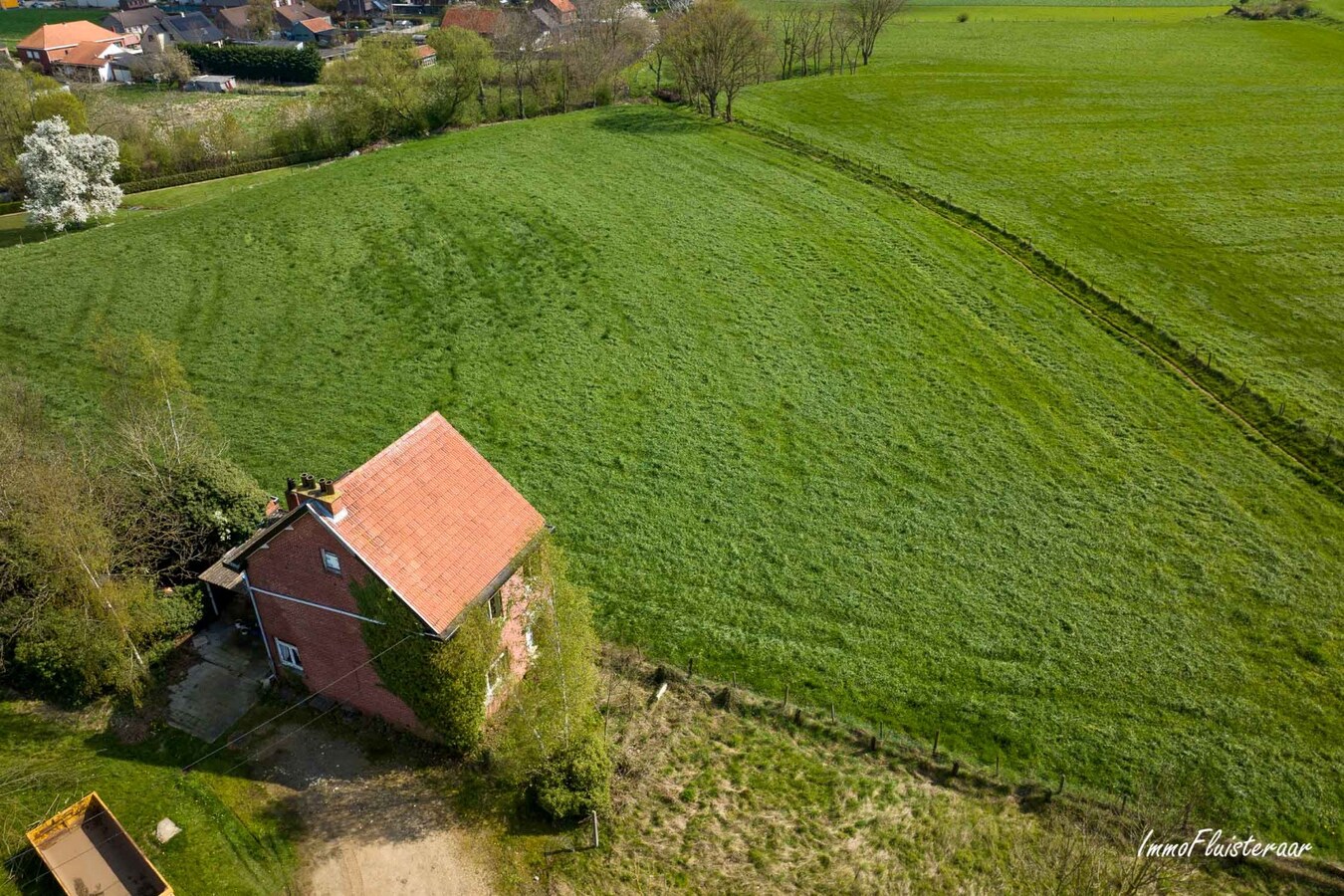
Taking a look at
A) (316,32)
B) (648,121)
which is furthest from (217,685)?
(316,32)

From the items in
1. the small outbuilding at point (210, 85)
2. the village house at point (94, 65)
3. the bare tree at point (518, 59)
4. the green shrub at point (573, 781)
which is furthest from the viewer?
the village house at point (94, 65)

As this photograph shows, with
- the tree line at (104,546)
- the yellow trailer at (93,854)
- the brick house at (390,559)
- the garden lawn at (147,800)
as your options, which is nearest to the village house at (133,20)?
the tree line at (104,546)

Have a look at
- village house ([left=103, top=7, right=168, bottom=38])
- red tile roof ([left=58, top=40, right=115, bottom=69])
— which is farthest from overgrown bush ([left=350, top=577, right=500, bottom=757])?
village house ([left=103, top=7, right=168, bottom=38])

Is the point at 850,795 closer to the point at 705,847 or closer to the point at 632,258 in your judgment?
the point at 705,847

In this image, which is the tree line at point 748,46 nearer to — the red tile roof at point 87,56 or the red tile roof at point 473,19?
the red tile roof at point 473,19

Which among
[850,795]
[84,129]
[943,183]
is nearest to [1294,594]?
[850,795]

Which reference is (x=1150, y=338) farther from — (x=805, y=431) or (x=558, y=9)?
(x=558, y=9)
